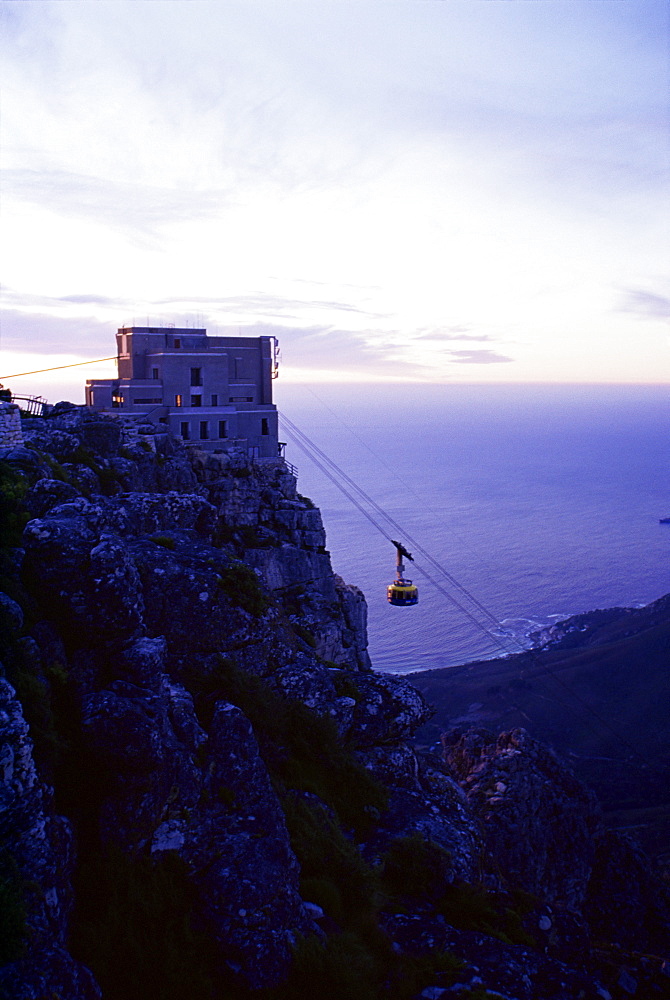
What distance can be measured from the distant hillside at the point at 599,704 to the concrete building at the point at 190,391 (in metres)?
39.3

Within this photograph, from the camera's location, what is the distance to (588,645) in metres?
104

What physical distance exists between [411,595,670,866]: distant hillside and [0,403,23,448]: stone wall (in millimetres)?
52079

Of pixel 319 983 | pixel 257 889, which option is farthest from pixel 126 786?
pixel 319 983

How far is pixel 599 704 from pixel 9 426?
81.1m

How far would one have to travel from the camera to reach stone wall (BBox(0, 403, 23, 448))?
1697 cm

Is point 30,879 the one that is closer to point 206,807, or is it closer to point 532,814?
point 206,807

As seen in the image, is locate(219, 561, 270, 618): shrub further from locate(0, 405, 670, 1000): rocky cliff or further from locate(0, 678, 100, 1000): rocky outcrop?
locate(0, 678, 100, 1000): rocky outcrop

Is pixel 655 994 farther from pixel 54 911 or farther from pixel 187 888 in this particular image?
pixel 54 911

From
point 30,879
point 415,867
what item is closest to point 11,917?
point 30,879

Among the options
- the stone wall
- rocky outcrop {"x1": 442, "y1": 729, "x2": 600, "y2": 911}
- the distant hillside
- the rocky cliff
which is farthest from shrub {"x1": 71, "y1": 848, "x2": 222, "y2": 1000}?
the distant hillside

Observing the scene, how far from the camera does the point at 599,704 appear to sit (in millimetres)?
83500

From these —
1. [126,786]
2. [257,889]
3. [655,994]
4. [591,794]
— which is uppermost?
[126,786]

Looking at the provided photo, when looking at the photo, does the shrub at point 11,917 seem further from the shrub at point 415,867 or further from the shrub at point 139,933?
the shrub at point 415,867

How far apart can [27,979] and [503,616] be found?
122428 millimetres
